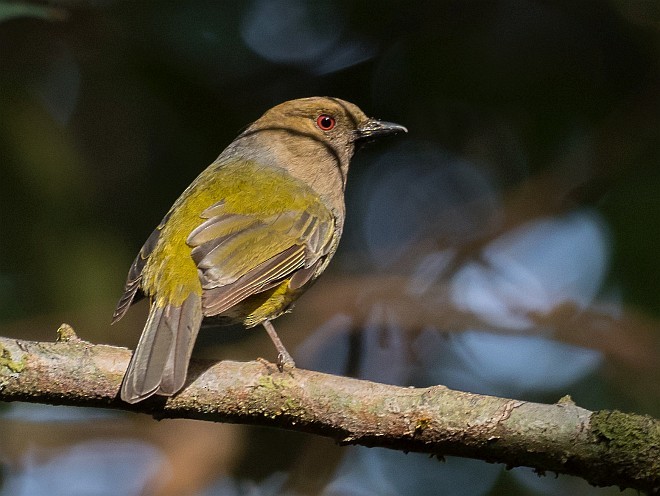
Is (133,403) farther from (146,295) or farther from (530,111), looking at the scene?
(530,111)

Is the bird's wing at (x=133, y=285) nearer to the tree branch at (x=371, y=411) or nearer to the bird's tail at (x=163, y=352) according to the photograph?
the bird's tail at (x=163, y=352)

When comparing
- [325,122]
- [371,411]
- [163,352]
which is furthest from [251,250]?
[325,122]

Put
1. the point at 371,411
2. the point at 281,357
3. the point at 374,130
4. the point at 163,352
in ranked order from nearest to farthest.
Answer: the point at 371,411 < the point at 163,352 < the point at 281,357 < the point at 374,130

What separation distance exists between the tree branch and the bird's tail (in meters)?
0.07

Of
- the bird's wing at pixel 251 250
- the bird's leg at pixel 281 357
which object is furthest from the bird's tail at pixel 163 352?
the bird's leg at pixel 281 357

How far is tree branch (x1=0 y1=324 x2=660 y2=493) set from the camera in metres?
3.02

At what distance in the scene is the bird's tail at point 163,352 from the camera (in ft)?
10.4

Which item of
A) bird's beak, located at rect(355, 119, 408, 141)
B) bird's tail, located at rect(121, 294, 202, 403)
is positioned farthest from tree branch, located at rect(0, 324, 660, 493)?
bird's beak, located at rect(355, 119, 408, 141)

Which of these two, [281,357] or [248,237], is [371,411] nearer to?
[281,357]

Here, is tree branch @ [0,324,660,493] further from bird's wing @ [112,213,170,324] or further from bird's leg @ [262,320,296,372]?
bird's wing @ [112,213,170,324]

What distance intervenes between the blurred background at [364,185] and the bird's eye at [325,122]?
108 centimetres

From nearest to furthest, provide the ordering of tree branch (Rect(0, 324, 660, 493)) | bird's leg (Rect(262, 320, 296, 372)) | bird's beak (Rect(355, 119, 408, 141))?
tree branch (Rect(0, 324, 660, 493)) → bird's leg (Rect(262, 320, 296, 372)) → bird's beak (Rect(355, 119, 408, 141))

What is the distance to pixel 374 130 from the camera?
5.55 metres

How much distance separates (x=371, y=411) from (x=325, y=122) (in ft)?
8.87
